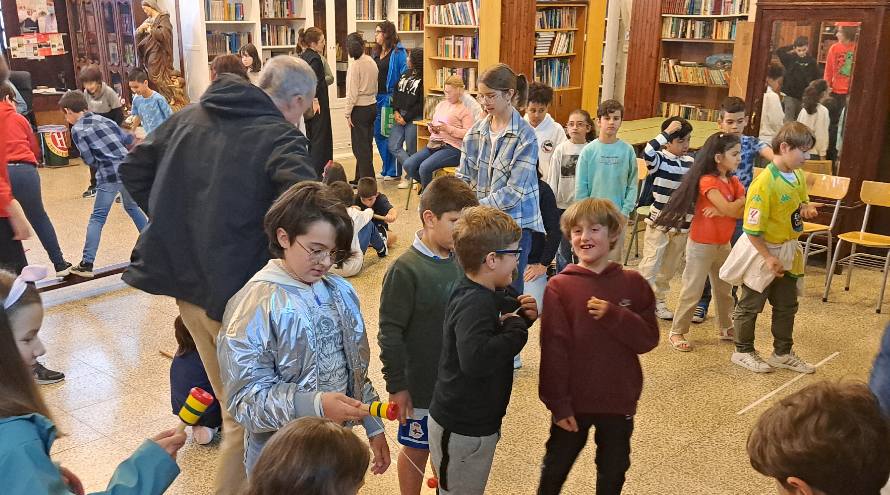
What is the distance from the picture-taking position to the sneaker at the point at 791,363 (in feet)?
14.8

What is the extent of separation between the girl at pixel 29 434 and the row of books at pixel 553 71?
25.9 ft

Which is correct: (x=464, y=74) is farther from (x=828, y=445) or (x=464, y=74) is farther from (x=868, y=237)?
(x=828, y=445)

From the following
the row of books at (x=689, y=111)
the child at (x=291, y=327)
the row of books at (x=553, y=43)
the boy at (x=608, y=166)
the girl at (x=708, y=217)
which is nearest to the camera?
the child at (x=291, y=327)

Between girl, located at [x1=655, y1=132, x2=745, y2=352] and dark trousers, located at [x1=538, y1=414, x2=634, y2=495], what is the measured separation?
2228 millimetres

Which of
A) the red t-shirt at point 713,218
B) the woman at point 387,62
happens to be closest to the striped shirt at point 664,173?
the red t-shirt at point 713,218

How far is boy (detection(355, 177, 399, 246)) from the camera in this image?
20.4 feet

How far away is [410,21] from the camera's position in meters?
11.0

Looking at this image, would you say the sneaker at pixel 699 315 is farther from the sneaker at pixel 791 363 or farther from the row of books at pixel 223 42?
the row of books at pixel 223 42

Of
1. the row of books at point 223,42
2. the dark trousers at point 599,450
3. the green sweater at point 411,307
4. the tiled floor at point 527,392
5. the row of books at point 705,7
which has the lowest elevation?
the tiled floor at point 527,392

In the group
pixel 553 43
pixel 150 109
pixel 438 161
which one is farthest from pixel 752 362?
pixel 553 43

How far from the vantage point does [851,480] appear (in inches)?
56.1

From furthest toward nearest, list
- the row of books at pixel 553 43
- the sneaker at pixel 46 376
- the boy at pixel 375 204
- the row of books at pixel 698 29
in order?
the row of books at pixel 698 29 → the row of books at pixel 553 43 → the boy at pixel 375 204 → the sneaker at pixel 46 376

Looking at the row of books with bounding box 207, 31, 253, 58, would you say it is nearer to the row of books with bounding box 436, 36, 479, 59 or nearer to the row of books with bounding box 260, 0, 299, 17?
the row of books with bounding box 260, 0, 299, 17

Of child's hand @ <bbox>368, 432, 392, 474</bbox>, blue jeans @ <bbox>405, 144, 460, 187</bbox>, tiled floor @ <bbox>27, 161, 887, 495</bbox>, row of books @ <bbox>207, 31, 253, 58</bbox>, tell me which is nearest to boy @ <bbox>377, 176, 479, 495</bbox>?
child's hand @ <bbox>368, 432, 392, 474</bbox>
